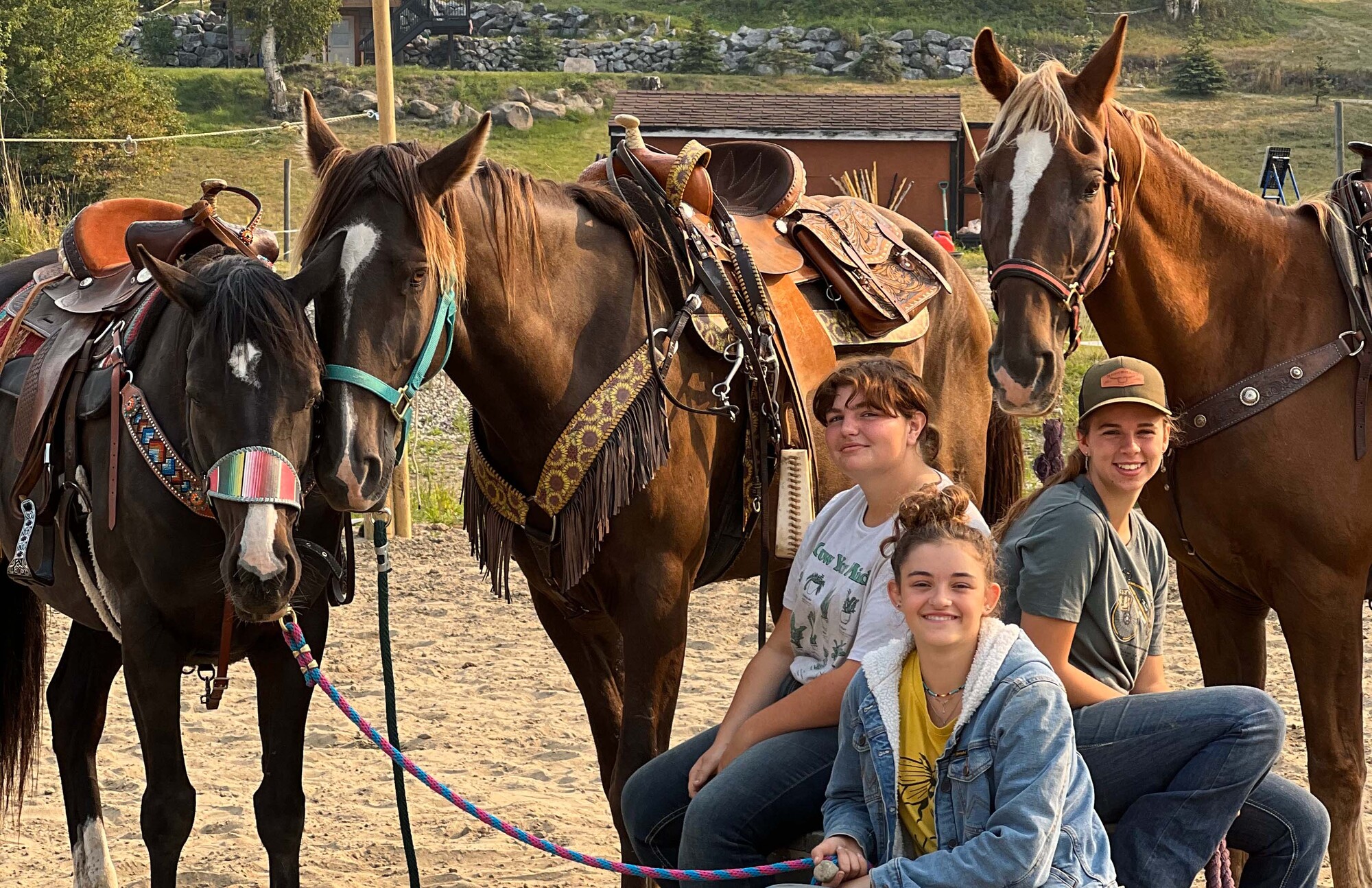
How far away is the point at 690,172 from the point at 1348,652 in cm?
188

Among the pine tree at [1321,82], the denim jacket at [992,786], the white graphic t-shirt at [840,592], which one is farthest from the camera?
the pine tree at [1321,82]

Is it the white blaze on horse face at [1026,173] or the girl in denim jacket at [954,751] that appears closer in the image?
the girl in denim jacket at [954,751]

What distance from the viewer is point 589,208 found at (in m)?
3.18

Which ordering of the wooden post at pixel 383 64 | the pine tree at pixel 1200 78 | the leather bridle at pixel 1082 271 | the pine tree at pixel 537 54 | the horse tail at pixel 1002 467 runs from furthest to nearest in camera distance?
the pine tree at pixel 537 54, the pine tree at pixel 1200 78, the wooden post at pixel 383 64, the horse tail at pixel 1002 467, the leather bridle at pixel 1082 271

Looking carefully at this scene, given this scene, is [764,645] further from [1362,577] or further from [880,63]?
[880,63]

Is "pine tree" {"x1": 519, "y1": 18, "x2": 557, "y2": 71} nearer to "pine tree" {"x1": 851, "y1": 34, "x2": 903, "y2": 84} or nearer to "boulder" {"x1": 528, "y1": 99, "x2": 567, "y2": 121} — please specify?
"boulder" {"x1": 528, "y1": 99, "x2": 567, "y2": 121}

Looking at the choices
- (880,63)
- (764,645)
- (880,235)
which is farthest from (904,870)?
(880,63)

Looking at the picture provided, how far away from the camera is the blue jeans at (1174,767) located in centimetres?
228

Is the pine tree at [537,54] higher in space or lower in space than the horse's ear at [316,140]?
higher

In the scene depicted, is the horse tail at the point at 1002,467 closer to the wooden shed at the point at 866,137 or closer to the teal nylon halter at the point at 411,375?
the teal nylon halter at the point at 411,375

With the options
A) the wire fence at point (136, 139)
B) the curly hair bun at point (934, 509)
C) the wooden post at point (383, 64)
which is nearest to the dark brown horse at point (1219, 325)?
the curly hair bun at point (934, 509)

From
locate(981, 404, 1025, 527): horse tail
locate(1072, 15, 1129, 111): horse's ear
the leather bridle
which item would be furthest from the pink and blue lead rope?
locate(981, 404, 1025, 527): horse tail

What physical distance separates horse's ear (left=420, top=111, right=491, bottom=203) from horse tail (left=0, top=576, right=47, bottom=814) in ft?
6.71

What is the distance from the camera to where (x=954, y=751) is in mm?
2129
